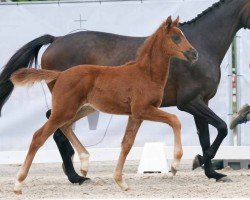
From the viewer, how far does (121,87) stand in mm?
7949

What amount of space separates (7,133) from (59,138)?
1677 millimetres

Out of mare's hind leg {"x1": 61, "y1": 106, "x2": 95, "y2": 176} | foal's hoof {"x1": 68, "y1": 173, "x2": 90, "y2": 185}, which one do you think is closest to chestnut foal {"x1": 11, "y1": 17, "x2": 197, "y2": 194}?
mare's hind leg {"x1": 61, "y1": 106, "x2": 95, "y2": 176}

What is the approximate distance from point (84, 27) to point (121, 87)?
3.07 meters

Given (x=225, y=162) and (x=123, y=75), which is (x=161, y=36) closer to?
(x=123, y=75)

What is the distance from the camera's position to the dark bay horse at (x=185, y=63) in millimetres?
A: 9273

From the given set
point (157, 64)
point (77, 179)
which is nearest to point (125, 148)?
point (157, 64)

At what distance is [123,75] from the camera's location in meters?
8.01

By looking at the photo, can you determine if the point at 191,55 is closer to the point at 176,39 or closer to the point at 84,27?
the point at 176,39

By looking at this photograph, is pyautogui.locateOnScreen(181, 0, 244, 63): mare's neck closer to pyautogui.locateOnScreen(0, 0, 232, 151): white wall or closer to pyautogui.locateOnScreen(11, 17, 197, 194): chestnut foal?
pyautogui.locateOnScreen(0, 0, 232, 151): white wall

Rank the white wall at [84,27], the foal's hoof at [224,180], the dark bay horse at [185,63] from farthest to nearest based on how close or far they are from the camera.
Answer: the white wall at [84,27]
the dark bay horse at [185,63]
the foal's hoof at [224,180]

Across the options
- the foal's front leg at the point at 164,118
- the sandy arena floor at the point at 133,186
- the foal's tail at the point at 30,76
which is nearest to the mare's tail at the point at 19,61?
the sandy arena floor at the point at 133,186

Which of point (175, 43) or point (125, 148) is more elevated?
point (175, 43)

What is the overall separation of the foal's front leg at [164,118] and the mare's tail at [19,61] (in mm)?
2216

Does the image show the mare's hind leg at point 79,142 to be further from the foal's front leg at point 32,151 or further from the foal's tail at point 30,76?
the foal's front leg at point 32,151
